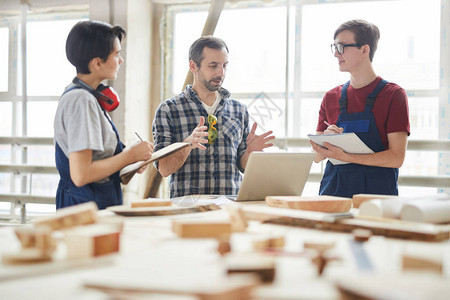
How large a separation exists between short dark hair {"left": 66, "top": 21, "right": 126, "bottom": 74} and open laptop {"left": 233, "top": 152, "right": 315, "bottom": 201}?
804 millimetres

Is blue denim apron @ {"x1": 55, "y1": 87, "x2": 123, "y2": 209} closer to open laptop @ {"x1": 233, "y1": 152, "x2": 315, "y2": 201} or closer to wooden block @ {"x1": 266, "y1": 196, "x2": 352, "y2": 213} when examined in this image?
open laptop @ {"x1": 233, "y1": 152, "x2": 315, "y2": 201}

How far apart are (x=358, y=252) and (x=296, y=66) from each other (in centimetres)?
340

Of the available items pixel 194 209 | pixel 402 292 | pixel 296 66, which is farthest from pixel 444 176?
pixel 402 292

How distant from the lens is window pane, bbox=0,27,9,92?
4.56 m

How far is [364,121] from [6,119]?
3904 mm

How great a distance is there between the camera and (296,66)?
4.06 metres

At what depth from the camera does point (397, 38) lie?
3.89 metres

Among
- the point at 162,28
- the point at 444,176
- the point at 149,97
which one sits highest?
the point at 162,28

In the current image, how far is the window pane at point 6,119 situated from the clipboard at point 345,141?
3.68 m

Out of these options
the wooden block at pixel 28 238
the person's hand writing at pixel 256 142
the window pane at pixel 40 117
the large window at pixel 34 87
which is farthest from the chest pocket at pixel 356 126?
the window pane at pixel 40 117

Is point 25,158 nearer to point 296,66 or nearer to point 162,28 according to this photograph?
point 162,28

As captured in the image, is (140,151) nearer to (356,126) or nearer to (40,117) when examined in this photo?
(356,126)

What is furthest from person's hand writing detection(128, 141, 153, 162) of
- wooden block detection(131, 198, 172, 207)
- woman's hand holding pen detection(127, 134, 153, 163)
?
wooden block detection(131, 198, 172, 207)

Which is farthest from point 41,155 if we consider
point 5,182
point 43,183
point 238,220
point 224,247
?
point 224,247
